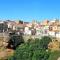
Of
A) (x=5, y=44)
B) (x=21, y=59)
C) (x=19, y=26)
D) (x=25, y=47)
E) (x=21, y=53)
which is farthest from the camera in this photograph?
(x=19, y=26)

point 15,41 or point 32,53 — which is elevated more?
point 15,41

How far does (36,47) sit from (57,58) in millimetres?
7984

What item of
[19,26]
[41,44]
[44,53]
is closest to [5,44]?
[41,44]

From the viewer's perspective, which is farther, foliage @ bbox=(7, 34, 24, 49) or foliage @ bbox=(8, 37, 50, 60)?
foliage @ bbox=(7, 34, 24, 49)

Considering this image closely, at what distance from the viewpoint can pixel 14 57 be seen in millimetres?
23672

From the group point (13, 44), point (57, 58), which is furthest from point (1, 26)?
point (57, 58)

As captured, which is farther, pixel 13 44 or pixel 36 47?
pixel 13 44

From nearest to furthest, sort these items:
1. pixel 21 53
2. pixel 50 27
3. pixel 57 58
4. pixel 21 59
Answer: pixel 57 58 → pixel 21 59 → pixel 21 53 → pixel 50 27

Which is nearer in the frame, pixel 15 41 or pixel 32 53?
pixel 32 53

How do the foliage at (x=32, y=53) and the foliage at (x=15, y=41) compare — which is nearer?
the foliage at (x=32, y=53)

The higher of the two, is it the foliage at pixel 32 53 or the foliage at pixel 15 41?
the foliage at pixel 15 41

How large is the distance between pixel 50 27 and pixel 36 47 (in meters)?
23.5

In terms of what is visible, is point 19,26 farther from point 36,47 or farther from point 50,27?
point 36,47

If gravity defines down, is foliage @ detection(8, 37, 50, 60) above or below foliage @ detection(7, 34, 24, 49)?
below
